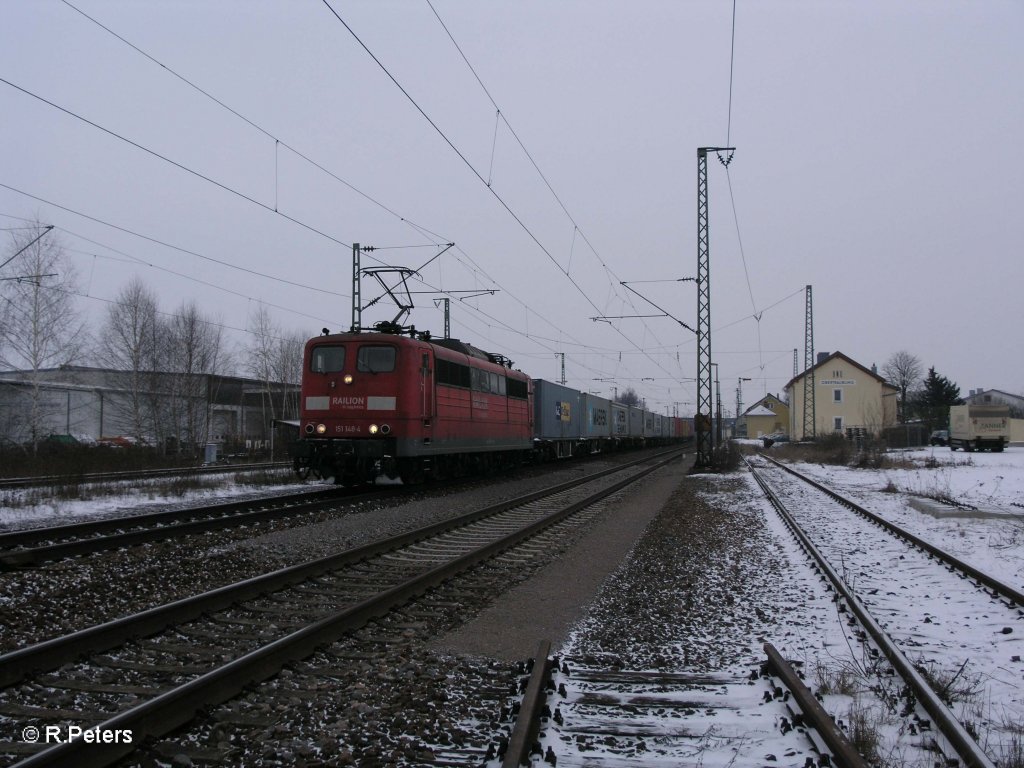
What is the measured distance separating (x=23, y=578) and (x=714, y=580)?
6.83 meters

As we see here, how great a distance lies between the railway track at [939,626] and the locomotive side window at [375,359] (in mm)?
8371

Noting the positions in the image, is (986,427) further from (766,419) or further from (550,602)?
(766,419)

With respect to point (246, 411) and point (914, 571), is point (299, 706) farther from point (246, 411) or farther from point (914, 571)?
point (246, 411)

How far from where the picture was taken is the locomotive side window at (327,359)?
52.0 feet

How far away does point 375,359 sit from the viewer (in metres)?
15.6

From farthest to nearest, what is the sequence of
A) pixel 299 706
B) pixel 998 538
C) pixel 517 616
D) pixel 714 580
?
pixel 998 538 → pixel 714 580 → pixel 517 616 → pixel 299 706

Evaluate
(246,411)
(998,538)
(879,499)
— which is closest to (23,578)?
(998,538)

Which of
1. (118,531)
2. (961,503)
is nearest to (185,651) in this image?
(118,531)

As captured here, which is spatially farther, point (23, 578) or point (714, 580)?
point (714, 580)

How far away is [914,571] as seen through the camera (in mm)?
8617

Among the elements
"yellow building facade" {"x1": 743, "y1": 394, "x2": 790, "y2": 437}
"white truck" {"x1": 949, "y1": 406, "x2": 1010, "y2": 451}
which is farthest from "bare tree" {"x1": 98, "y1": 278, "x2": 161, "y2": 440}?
"yellow building facade" {"x1": 743, "y1": 394, "x2": 790, "y2": 437}

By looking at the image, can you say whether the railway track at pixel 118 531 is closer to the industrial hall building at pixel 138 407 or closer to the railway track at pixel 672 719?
the railway track at pixel 672 719

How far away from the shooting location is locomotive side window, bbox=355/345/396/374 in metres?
15.5

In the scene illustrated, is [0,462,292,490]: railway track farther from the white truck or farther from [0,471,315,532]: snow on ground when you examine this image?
the white truck
